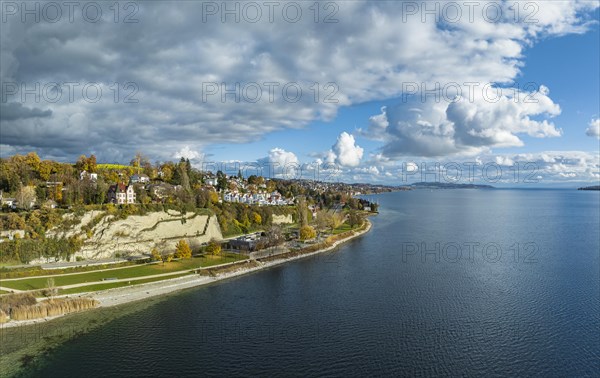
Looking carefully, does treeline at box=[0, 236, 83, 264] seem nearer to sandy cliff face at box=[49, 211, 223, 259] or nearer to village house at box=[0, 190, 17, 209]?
sandy cliff face at box=[49, 211, 223, 259]

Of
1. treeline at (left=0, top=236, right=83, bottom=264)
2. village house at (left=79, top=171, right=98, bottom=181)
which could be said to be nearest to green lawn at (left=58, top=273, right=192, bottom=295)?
treeline at (left=0, top=236, right=83, bottom=264)

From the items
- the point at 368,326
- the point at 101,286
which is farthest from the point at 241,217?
the point at 368,326

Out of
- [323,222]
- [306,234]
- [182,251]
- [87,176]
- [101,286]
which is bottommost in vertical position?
[101,286]

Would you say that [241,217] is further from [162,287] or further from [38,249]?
[38,249]

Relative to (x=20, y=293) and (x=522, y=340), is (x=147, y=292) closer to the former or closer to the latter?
(x=20, y=293)

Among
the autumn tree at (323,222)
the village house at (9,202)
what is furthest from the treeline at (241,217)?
the village house at (9,202)

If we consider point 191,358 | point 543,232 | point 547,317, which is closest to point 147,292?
point 191,358
